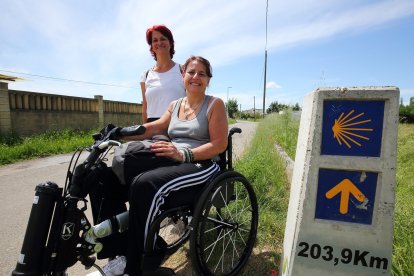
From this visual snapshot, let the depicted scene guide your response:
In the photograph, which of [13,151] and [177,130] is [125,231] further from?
[13,151]

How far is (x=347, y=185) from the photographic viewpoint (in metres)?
1.57

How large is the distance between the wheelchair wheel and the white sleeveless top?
104 centimetres

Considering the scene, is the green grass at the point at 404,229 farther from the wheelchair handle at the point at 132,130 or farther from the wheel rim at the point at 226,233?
the wheelchair handle at the point at 132,130

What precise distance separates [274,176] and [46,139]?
27.1 ft

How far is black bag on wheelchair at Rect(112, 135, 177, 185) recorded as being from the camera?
1.89 metres

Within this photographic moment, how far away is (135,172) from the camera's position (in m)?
1.91

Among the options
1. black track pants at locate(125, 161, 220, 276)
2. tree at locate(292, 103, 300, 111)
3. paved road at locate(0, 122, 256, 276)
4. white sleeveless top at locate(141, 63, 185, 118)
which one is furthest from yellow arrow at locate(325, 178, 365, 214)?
tree at locate(292, 103, 300, 111)

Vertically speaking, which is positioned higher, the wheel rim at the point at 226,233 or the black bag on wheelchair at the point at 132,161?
the black bag on wheelchair at the point at 132,161

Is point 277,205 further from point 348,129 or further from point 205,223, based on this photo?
point 348,129

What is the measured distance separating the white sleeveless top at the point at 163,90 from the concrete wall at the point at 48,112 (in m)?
8.07

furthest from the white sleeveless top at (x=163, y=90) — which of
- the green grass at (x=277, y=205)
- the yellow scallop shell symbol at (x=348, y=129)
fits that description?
the yellow scallop shell symbol at (x=348, y=129)

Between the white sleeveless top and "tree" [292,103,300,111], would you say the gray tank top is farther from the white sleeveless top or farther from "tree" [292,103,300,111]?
"tree" [292,103,300,111]

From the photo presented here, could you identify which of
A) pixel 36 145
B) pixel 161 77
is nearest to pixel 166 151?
pixel 161 77

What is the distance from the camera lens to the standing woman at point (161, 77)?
2855 millimetres
